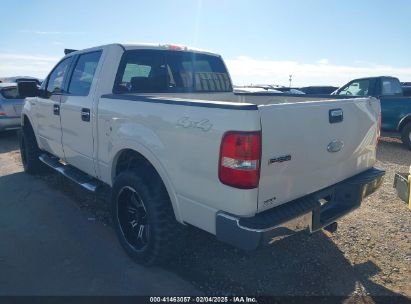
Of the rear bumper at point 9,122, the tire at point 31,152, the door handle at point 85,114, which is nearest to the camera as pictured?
the door handle at point 85,114

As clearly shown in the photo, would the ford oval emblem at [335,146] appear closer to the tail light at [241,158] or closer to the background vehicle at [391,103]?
the tail light at [241,158]

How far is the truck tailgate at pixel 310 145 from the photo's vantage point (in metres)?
2.22

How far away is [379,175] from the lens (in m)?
3.22

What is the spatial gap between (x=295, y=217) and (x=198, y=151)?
836 mm

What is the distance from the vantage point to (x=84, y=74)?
4.13 m

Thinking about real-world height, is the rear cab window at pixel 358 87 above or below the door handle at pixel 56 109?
above

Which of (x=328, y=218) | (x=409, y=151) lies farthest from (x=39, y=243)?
(x=409, y=151)

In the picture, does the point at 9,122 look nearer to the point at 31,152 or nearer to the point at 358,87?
the point at 31,152

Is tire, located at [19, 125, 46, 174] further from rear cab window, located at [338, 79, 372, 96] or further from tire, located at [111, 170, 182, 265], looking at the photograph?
rear cab window, located at [338, 79, 372, 96]

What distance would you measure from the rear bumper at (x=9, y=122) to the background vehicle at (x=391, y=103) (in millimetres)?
8861

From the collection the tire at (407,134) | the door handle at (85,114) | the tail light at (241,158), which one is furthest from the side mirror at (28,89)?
the tire at (407,134)

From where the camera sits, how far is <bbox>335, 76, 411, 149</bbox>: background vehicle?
28.2 feet

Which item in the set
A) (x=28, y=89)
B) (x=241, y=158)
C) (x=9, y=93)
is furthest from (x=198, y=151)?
(x=9, y=93)

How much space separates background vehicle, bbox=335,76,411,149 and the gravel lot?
5.12m
